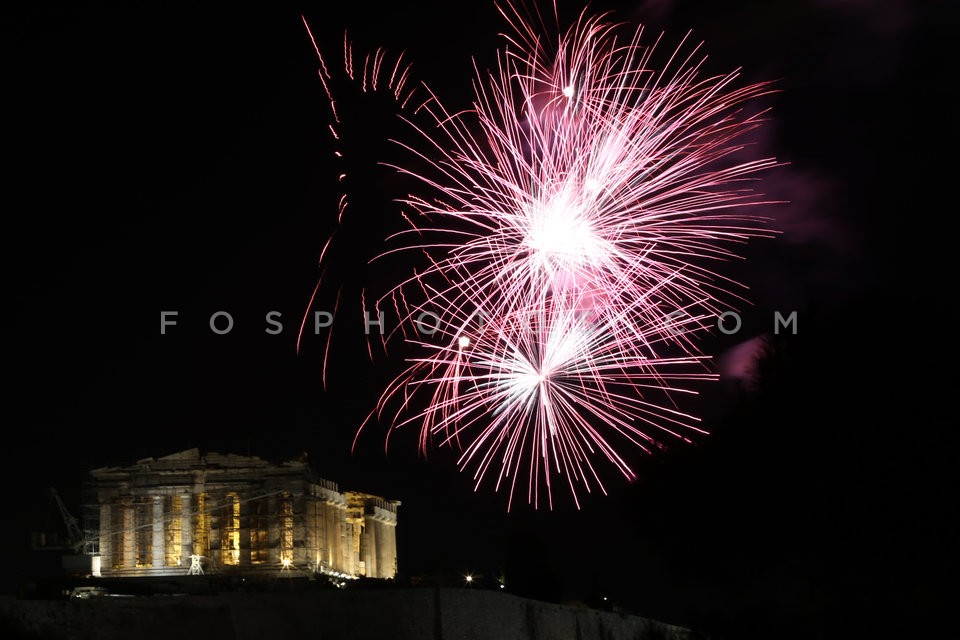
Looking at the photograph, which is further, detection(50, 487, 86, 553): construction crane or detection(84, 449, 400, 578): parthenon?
detection(50, 487, 86, 553): construction crane

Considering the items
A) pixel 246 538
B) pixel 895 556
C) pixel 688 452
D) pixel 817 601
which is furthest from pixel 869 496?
pixel 246 538

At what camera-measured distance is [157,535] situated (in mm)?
68250

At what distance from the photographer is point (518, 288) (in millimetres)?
32969

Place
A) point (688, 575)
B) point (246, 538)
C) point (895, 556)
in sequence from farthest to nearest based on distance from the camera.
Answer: point (246, 538)
point (688, 575)
point (895, 556)

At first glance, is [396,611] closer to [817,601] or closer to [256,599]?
[256,599]

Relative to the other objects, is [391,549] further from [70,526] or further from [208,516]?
[70,526]

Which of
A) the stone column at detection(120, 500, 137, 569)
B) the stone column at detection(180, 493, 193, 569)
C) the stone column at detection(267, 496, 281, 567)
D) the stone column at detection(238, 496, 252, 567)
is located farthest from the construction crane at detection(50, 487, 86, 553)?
the stone column at detection(267, 496, 281, 567)

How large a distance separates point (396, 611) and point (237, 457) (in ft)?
99.3

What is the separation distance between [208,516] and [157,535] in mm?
2575

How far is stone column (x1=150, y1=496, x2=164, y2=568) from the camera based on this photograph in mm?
68000

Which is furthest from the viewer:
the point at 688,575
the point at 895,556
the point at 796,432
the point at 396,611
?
the point at 396,611

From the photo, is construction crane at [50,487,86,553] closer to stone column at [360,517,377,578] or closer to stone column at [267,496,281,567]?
stone column at [267,496,281,567]

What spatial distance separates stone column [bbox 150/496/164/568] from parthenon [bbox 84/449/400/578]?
48 millimetres

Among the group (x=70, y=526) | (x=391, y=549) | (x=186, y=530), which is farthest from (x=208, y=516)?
(x=391, y=549)
